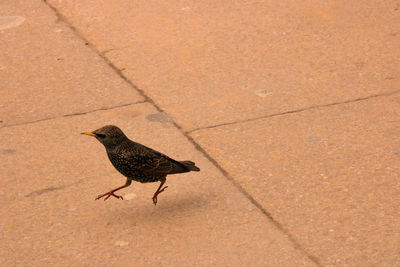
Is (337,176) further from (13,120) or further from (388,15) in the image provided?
(388,15)

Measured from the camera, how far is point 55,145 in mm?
5625

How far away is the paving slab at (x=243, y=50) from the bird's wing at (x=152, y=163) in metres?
1.04

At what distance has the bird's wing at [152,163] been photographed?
15.4ft

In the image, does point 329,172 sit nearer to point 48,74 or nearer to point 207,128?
point 207,128

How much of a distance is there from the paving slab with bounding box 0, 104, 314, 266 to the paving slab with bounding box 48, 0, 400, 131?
660 millimetres

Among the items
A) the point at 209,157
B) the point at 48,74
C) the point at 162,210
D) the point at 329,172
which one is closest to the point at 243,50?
the point at 48,74

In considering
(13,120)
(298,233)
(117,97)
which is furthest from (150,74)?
(298,233)

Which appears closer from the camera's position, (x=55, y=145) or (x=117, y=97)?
(x=55, y=145)

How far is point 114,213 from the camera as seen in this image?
4.86 m

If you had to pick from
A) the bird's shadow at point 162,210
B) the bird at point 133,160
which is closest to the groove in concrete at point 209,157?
the bird's shadow at point 162,210

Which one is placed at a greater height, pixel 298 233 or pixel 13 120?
pixel 298 233

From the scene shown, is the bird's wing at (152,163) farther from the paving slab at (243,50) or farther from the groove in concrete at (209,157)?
the paving slab at (243,50)

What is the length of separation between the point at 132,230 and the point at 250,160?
42.4 inches

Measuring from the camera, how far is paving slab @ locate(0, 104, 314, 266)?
4.41 meters
